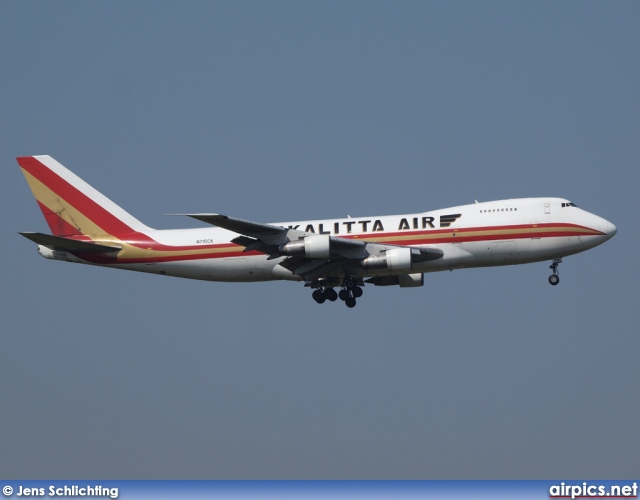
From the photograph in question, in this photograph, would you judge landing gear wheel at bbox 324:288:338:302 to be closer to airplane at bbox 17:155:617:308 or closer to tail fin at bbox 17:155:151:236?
airplane at bbox 17:155:617:308

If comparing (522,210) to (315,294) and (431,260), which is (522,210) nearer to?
(431,260)

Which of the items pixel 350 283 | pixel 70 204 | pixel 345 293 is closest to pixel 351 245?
pixel 350 283

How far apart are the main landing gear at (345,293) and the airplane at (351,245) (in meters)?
0.05

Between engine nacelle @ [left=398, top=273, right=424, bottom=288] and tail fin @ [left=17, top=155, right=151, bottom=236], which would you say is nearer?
engine nacelle @ [left=398, top=273, right=424, bottom=288]

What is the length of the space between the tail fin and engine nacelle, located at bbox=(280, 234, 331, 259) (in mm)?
10023

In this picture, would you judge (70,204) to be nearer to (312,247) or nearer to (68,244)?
(68,244)

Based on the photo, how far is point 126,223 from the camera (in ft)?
207

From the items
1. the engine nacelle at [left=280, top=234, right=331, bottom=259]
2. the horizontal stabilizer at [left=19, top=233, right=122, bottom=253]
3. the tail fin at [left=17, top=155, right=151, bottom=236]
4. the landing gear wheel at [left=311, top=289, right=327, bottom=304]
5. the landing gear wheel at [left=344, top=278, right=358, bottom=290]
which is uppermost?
the tail fin at [left=17, top=155, right=151, bottom=236]

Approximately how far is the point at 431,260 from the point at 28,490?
23.1 meters

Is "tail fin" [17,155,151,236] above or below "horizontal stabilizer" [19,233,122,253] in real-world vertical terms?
A: above

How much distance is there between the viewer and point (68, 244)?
60344 millimetres

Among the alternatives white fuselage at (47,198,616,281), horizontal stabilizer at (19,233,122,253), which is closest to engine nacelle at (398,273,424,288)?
white fuselage at (47,198,616,281)

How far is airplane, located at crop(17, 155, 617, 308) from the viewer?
188 feet

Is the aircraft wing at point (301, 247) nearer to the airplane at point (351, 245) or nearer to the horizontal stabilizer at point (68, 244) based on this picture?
the airplane at point (351, 245)
